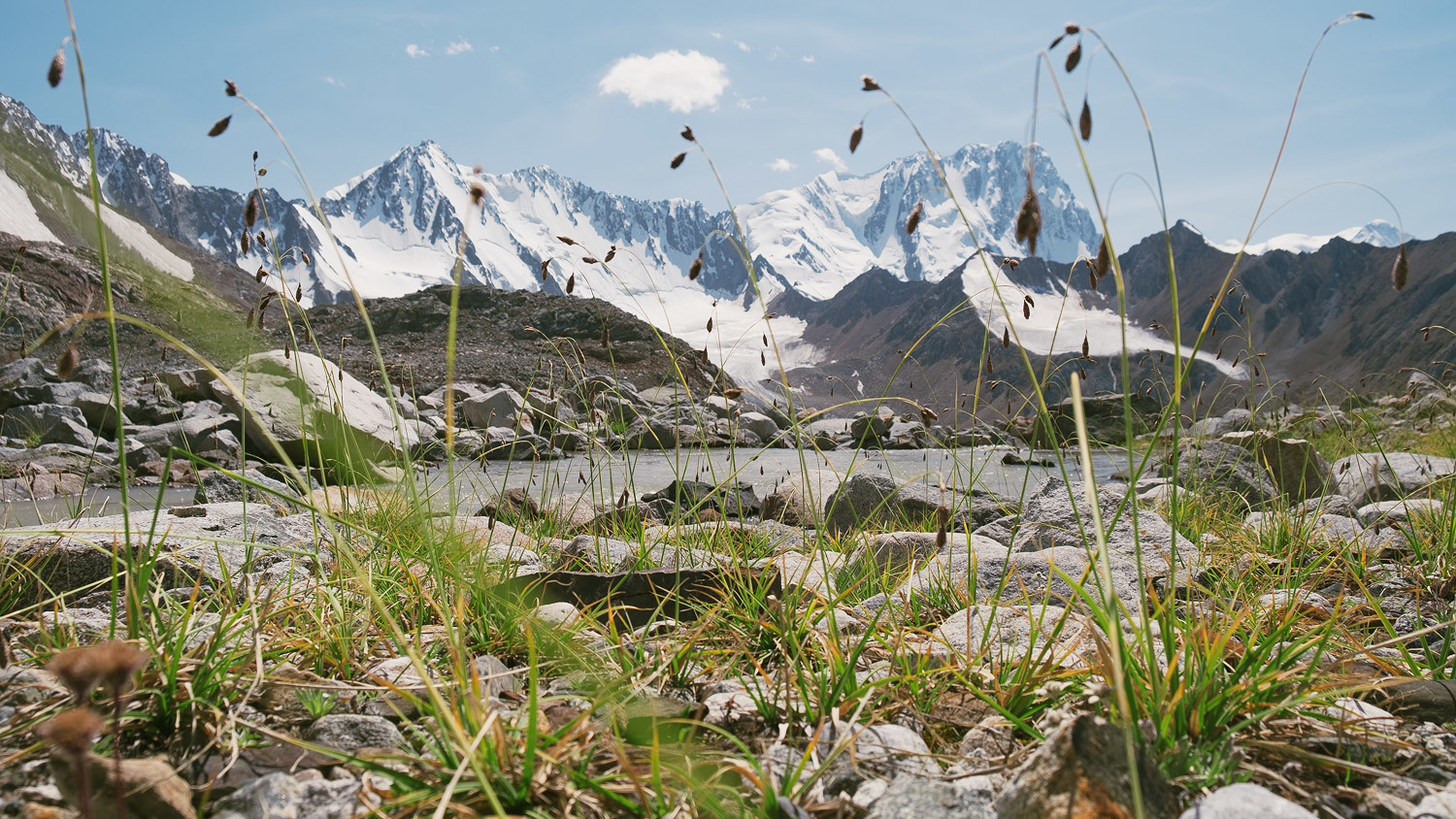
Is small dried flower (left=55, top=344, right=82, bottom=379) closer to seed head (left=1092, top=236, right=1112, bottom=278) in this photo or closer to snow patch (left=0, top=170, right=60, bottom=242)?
seed head (left=1092, top=236, right=1112, bottom=278)

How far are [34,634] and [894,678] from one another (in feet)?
5.91

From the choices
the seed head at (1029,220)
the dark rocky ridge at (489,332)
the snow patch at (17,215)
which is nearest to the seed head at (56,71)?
the seed head at (1029,220)

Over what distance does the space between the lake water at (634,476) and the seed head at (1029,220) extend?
107 cm

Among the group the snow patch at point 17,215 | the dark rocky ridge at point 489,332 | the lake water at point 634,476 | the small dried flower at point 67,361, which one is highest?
the snow patch at point 17,215

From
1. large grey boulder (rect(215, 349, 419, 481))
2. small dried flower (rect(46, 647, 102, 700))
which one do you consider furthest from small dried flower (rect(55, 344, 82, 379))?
large grey boulder (rect(215, 349, 419, 481))

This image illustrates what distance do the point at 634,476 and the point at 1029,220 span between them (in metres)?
7.16

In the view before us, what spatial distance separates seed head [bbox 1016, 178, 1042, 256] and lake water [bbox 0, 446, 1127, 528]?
1072 millimetres

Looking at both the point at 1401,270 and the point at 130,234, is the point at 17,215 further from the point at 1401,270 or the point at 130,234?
the point at 1401,270

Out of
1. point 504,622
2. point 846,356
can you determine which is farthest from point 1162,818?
point 846,356

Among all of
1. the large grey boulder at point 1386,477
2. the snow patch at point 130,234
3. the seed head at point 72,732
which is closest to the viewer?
the seed head at point 72,732

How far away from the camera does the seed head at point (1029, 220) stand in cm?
102

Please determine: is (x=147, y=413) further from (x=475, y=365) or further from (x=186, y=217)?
(x=186, y=217)

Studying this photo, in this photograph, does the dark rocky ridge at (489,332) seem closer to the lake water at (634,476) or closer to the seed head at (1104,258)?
the lake water at (634,476)

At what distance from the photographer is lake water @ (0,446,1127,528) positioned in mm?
2877
